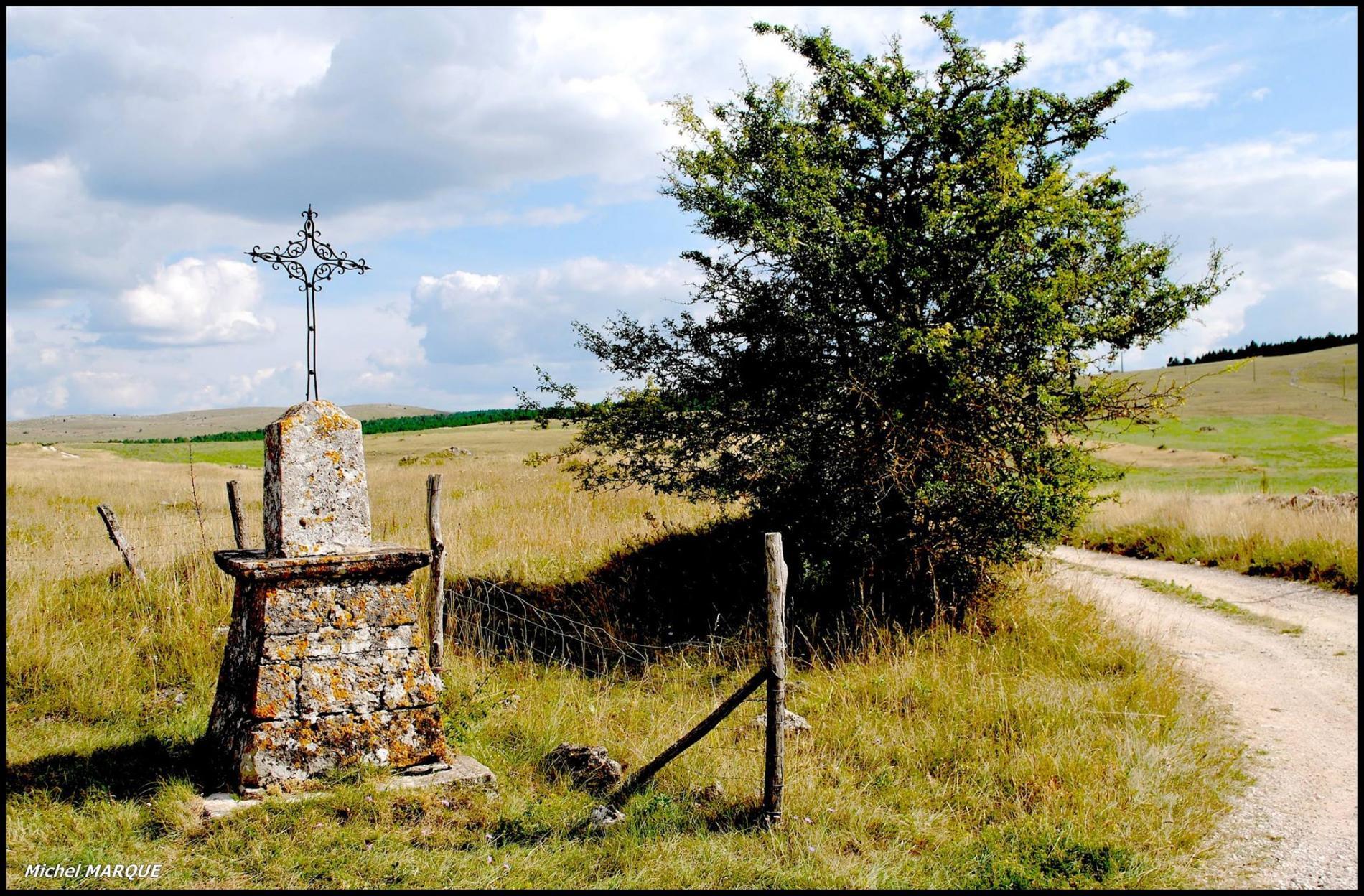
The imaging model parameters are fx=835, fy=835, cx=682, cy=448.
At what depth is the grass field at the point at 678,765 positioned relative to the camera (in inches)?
196

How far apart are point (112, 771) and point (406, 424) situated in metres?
107

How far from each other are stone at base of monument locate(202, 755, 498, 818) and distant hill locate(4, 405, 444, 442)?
116 meters

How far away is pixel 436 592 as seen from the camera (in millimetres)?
8742

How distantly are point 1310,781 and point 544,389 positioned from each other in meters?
9.33

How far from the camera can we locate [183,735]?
648 centimetres

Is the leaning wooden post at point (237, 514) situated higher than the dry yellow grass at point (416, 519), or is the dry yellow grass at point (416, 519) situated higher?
the leaning wooden post at point (237, 514)

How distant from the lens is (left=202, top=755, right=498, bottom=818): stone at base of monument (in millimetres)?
5281

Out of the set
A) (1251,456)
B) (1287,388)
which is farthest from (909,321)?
(1287,388)

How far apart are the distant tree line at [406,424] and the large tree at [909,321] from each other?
90053 millimetres

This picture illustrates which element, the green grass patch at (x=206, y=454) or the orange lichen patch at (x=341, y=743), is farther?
the green grass patch at (x=206, y=454)

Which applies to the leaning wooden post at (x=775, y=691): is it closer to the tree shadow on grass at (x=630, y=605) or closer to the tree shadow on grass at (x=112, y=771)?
the tree shadow on grass at (x=630, y=605)

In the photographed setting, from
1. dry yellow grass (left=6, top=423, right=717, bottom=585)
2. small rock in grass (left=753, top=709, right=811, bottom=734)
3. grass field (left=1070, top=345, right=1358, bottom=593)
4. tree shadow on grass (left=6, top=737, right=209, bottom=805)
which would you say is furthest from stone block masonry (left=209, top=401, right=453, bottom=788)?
grass field (left=1070, top=345, right=1358, bottom=593)

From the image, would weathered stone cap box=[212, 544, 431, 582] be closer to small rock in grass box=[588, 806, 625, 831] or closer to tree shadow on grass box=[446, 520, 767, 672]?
small rock in grass box=[588, 806, 625, 831]

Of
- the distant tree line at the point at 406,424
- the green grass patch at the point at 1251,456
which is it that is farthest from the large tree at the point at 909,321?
the distant tree line at the point at 406,424
